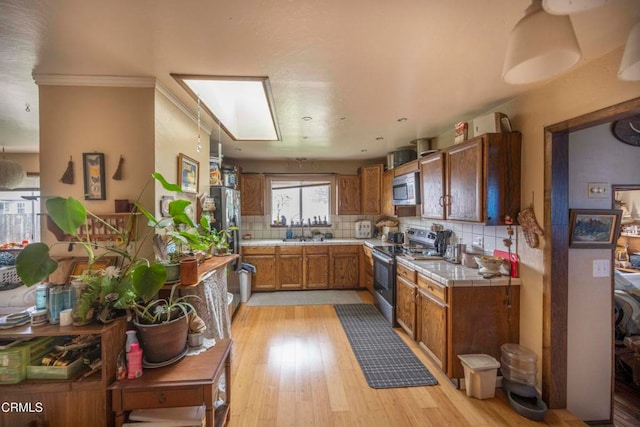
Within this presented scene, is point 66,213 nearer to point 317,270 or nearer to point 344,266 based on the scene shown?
point 317,270

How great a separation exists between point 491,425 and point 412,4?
2517 mm

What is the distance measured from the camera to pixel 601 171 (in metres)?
1.92

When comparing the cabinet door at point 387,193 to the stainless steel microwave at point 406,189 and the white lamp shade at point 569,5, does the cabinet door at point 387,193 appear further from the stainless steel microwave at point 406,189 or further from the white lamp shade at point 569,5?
the white lamp shade at point 569,5

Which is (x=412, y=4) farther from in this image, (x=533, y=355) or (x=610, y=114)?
(x=533, y=355)

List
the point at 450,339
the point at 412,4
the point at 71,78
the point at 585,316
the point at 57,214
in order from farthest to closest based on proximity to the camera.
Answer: the point at 450,339 < the point at 585,316 < the point at 71,78 < the point at 57,214 < the point at 412,4

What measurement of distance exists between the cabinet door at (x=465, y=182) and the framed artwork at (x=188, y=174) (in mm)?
2426

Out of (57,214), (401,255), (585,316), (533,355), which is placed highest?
(57,214)

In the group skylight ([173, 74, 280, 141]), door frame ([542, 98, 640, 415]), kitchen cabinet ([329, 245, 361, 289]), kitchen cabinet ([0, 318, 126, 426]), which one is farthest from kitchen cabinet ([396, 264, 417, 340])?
kitchen cabinet ([0, 318, 126, 426])

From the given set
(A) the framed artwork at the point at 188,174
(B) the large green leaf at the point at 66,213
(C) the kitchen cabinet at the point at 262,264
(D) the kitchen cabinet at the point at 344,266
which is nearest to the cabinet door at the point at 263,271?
(C) the kitchen cabinet at the point at 262,264

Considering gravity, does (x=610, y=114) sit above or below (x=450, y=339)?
above

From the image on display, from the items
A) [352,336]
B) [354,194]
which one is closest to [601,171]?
[352,336]

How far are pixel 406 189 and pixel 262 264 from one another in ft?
8.40

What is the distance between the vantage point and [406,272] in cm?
285

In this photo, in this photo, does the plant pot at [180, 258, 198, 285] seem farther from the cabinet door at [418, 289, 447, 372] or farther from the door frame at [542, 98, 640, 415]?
the door frame at [542, 98, 640, 415]
